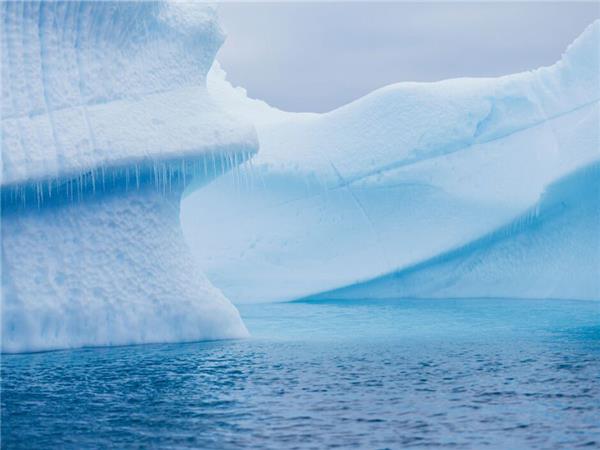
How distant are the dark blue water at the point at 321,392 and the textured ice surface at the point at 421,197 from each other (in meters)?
3.90

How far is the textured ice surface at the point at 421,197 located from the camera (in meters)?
15.5

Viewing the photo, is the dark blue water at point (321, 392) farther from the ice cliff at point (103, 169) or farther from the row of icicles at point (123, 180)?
the row of icicles at point (123, 180)

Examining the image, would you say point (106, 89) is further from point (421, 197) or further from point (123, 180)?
point (421, 197)

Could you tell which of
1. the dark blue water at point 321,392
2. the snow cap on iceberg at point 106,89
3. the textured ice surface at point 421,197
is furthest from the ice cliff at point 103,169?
the textured ice surface at point 421,197

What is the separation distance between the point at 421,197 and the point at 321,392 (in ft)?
27.5

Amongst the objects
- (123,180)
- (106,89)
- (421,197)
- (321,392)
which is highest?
(106,89)

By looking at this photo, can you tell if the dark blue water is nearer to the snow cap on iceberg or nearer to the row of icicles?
the row of icicles

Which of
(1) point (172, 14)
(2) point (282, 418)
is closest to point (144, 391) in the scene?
A: (2) point (282, 418)

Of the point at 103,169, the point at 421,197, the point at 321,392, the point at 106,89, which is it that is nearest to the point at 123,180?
the point at 103,169

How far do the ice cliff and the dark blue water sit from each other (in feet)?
1.14

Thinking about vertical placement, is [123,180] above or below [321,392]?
above

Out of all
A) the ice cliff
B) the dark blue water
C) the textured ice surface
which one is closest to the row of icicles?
the ice cliff

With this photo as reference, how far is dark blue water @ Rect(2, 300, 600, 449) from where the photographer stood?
6320 millimetres

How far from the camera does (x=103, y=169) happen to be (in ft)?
32.5
